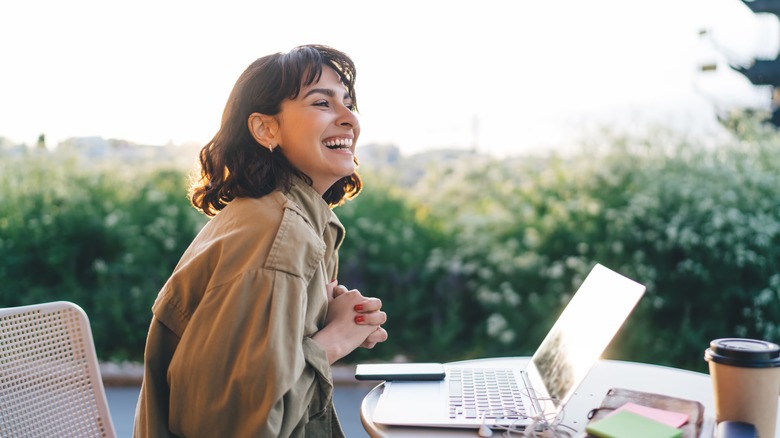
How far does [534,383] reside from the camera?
1.57 metres

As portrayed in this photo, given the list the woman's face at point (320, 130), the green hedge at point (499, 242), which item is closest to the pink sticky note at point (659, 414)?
the woman's face at point (320, 130)

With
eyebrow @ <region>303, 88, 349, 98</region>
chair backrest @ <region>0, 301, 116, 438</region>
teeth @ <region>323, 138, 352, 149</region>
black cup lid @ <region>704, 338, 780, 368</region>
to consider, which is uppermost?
eyebrow @ <region>303, 88, 349, 98</region>

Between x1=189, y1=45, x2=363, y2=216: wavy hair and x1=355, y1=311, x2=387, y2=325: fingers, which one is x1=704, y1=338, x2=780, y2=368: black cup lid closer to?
x1=355, y1=311, x2=387, y2=325: fingers

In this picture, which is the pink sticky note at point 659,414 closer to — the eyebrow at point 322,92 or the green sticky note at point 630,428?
the green sticky note at point 630,428

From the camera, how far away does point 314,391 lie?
133cm

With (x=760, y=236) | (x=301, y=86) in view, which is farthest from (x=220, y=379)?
(x=760, y=236)

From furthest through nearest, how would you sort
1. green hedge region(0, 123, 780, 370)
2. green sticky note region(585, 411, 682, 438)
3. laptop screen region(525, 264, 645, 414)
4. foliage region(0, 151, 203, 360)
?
foliage region(0, 151, 203, 360)
green hedge region(0, 123, 780, 370)
laptop screen region(525, 264, 645, 414)
green sticky note region(585, 411, 682, 438)

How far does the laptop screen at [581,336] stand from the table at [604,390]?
0.08 m

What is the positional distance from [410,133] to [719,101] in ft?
7.35

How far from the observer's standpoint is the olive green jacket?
120 cm

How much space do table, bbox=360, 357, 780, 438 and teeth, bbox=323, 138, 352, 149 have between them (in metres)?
0.58

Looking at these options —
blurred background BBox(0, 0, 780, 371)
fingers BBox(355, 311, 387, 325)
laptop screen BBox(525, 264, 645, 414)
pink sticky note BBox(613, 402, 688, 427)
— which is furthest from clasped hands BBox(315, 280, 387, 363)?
blurred background BBox(0, 0, 780, 371)

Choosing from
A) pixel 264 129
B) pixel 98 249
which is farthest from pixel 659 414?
pixel 98 249

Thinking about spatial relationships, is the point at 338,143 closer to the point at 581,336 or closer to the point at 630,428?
the point at 581,336
